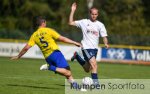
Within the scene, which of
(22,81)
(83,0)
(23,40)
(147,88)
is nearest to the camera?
(147,88)

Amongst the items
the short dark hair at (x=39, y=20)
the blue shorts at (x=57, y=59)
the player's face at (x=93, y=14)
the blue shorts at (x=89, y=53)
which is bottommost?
the blue shorts at (x=89, y=53)

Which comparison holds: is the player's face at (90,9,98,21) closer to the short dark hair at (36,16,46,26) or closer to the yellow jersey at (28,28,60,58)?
the yellow jersey at (28,28,60,58)

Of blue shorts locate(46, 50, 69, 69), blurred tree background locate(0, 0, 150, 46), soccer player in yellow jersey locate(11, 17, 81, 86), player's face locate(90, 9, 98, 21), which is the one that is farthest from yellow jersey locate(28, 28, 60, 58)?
blurred tree background locate(0, 0, 150, 46)

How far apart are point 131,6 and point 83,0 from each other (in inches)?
274

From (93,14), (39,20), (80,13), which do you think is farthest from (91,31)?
(80,13)

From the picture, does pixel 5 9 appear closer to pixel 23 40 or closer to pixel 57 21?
pixel 57 21

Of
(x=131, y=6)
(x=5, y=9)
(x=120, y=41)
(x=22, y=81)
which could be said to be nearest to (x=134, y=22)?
(x=131, y=6)

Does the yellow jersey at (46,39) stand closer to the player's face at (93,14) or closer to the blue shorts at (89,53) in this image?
the player's face at (93,14)

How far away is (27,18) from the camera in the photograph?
6750 cm

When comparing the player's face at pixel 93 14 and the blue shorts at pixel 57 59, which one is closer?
the blue shorts at pixel 57 59

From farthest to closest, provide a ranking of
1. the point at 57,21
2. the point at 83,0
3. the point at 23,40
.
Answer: the point at 57,21
the point at 83,0
the point at 23,40

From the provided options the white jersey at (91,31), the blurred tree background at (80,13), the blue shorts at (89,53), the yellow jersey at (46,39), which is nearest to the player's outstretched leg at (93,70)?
the blue shorts at (89,53)

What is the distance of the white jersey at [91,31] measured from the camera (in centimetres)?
1844

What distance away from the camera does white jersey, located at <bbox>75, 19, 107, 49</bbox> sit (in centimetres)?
1844
